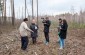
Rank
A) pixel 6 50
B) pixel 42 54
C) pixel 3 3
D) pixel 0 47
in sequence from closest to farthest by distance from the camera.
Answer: pixel 42 54
pixel 6 50
pixel 0 47
pixel 3 3

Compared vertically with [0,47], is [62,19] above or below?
above

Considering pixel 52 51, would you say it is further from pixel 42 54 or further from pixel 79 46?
pixel 79 46

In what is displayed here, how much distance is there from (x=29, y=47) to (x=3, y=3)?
3487cm

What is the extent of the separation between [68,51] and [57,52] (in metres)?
0.67

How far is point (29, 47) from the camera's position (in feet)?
57.5

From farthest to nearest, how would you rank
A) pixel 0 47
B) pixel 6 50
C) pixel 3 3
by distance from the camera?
pixel 3 3 < pixel 0 47 < pixel 6 50

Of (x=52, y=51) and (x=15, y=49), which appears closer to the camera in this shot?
(x=52, y=51)

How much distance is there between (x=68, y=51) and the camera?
15.6 meters

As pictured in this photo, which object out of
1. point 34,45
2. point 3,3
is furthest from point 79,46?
point 3,3

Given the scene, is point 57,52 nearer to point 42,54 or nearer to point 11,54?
point 42,54

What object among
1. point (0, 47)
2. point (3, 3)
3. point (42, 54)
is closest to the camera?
point (42, 54)

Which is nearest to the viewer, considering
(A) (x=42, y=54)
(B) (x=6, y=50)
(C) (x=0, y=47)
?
(A) (x=42, y=54)

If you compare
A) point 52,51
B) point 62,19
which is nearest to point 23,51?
point 52,51

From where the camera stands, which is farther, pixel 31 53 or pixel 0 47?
pixel 0 47
